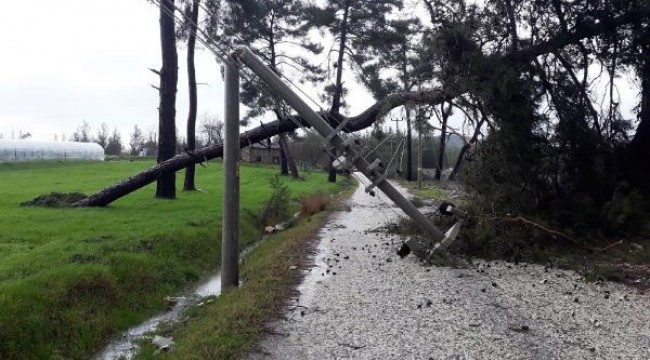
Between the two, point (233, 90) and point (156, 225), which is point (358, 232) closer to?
point (156, 225)

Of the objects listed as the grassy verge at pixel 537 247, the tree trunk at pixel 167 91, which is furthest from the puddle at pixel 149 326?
the tree trunk at pixel 167 91

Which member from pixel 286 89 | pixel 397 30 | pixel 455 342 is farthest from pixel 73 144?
pixel 455 342

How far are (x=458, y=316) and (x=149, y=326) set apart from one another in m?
4.14

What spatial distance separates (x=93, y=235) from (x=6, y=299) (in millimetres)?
5020

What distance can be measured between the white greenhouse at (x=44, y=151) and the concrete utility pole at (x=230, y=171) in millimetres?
40234

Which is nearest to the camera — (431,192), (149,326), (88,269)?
(149,326)

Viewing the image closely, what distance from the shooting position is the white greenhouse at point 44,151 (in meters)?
45.0

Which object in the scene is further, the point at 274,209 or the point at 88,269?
the point at 274,209

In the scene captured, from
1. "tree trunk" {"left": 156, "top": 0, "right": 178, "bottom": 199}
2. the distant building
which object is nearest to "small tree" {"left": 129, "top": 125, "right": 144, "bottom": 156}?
the distant building

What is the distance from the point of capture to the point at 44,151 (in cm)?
5047

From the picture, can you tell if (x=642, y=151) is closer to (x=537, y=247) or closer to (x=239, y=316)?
(x=537, y=247)

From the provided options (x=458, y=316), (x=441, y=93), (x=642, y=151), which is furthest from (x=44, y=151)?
(x=458, y=316)

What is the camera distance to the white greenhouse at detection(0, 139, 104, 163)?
4497 cm

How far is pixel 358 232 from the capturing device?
50.6ft
